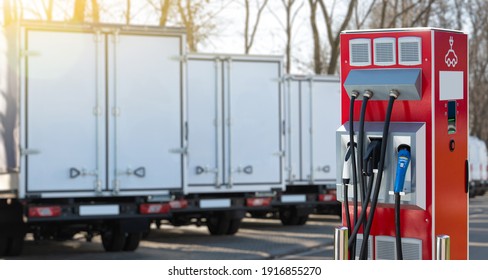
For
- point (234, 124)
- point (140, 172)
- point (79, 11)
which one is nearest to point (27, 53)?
point (140, 172)

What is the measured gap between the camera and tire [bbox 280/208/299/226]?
2403cm

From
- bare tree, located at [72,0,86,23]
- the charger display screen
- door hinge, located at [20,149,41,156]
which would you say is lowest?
door hinge, located at [20,149,41,156]

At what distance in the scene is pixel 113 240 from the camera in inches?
667

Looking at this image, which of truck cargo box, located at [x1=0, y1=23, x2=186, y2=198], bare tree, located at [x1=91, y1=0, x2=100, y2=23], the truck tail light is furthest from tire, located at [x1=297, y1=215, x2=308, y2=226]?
truck cargo box, located at [x1=0, y1=23, x2=186, y2=198]

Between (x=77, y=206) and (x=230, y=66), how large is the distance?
5.01 m

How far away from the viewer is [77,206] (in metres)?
16.1

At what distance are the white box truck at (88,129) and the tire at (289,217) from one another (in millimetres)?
7442

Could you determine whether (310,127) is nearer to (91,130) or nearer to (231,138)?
(231,138)

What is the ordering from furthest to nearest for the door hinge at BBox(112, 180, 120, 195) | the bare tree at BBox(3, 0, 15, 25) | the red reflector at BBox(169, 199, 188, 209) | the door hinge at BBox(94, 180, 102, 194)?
the bare tree at BBox(3, 0, 15, 25)
the red reflector at BBox(169, 199, 188, 209)
the door hinge at BBox(112, 180, 120, 195)
the door hinge at BBox(94, 180, 102, 194)

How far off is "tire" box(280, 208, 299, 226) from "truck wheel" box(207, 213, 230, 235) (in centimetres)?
326

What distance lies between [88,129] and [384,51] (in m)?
10.1

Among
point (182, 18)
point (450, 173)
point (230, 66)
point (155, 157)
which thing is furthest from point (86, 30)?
point (182, 18)

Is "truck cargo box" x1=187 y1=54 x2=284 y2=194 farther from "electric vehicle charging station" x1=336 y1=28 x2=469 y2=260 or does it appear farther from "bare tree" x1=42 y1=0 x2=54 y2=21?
"electric vehicle charging station" x1=336 y1=28 x2=469 y2=260

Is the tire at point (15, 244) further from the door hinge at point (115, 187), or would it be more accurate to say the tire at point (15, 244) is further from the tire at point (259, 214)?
the tire at point (259, 214)
